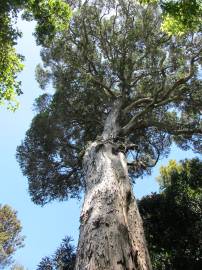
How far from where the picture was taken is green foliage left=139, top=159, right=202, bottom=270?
462 inches

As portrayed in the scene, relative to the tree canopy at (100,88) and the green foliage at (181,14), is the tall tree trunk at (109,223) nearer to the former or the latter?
the green foliage at (181,14)

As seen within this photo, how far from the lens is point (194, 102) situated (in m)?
17.2

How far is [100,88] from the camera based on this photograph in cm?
1666

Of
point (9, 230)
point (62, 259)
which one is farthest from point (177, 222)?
point (9, 230)

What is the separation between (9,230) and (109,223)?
748 inches

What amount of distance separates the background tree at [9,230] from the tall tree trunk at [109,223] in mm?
15144

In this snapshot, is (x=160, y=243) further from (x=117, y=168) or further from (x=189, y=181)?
(x=117, y=168)

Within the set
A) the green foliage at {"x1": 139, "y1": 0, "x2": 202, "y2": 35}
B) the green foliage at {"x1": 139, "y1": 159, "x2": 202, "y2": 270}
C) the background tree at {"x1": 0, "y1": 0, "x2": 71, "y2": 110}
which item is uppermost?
the background tree at {"x1": 0, "y1": 0, "x2": 71, "y2": 110}

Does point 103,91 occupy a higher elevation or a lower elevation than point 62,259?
higher

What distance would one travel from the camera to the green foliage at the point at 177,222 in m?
11.7

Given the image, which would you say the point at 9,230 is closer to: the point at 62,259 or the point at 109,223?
the point at 62,259

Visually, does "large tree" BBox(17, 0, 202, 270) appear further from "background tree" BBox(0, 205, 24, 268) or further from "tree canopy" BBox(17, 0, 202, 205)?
"background tree" BBox(0, 205, 24, 268)

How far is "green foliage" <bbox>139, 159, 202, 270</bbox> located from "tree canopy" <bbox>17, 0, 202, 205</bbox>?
2.34m

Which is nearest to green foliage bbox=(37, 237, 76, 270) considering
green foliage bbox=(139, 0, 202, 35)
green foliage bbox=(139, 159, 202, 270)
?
green foliage bbox=(139, 159, 202, 270)
